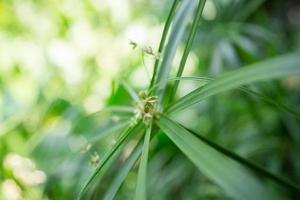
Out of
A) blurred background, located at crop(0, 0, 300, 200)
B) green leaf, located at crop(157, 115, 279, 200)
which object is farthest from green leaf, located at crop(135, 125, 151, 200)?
blurred background, located at crop(0, 0, 300, 200)

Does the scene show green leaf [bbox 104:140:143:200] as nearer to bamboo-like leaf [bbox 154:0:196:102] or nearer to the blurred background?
bamboo-like leaf [bbox 154:0:196:102]

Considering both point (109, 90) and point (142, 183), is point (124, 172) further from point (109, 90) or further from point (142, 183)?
point (109, 90)

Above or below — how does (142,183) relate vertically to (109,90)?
below

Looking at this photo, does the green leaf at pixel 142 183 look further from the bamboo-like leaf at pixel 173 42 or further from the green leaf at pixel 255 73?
the bamboo-like leaf at pixel 173 42

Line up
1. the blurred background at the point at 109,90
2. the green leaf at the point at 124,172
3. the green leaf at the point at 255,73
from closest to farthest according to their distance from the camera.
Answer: the green leaf at the point at 255,73, the green leaf at the point at 124,172, the blurred background at the point at 109,90

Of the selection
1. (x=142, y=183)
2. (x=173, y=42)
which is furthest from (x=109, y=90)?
(x=142, y=183)

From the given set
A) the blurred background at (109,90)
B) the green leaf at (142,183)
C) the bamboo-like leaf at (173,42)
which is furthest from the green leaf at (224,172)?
the blurred background at (109,90)
